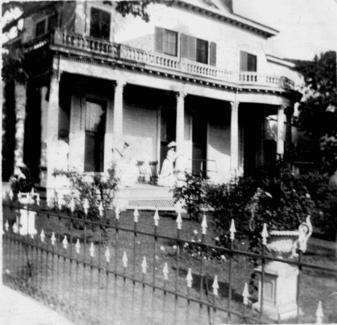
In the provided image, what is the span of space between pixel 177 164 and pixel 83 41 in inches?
115

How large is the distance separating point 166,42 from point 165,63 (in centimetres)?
95

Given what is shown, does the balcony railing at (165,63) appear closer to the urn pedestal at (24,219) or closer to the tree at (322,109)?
the tree at (322,109)

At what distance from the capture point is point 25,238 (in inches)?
175

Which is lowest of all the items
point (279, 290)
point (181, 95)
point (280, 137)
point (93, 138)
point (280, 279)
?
point (279, 290)

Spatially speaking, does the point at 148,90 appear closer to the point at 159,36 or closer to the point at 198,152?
the point at 159,36

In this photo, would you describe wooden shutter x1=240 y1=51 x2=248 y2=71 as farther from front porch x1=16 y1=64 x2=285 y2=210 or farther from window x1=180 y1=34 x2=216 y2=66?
window x1=180 y1=34 x2=216 y2=66

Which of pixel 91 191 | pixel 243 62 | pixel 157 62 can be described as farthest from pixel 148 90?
pixel 91 191

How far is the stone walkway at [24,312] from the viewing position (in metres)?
3.37

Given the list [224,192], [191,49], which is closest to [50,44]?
[224,192]

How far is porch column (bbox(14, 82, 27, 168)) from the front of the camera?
4.60 m

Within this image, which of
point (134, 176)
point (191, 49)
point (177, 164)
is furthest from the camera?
point (191, 49)

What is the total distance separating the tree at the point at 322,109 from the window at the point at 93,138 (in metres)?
3.55

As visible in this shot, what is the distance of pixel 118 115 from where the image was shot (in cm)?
794

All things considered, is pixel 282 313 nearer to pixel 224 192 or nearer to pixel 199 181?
pixel 224 192
